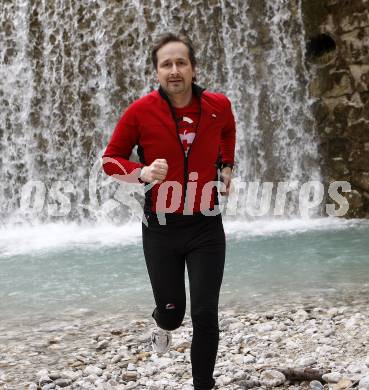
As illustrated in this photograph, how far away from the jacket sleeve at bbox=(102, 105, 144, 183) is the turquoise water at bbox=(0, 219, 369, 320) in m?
3.04

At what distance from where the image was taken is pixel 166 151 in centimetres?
339

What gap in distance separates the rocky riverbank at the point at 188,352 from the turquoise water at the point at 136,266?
66 centimetres

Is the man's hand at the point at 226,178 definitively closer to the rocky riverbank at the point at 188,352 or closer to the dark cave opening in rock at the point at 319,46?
the rocky riverbank at the point at 188,352

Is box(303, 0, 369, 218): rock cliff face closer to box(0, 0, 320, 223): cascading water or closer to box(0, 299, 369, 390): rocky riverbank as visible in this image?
box(0, 0, 320, 223): cascading water

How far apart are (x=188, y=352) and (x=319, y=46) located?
945 cm

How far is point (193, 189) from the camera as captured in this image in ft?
11.2

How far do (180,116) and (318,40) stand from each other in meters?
9.97

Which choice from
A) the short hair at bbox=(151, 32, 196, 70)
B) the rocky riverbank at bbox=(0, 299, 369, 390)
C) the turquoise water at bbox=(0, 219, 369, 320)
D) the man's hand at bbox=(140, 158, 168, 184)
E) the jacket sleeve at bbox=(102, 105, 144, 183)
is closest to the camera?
the man's hand at bbox=(140, 158, 168, 184)

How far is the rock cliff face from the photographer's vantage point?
11953 millimetres

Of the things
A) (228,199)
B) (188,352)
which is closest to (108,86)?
(228,199)

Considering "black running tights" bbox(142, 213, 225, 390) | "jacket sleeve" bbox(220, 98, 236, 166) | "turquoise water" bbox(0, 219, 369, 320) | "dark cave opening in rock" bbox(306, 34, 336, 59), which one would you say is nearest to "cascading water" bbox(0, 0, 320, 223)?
"dark cave opening in rock" bbox(306, 34, 336, 59)

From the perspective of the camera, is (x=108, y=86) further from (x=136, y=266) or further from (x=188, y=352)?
(x=188, y=352)

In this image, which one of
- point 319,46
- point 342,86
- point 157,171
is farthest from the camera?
point 319,46

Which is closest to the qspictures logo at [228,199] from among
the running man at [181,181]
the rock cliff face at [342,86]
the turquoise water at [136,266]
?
the rock cliff face at [342,86]
